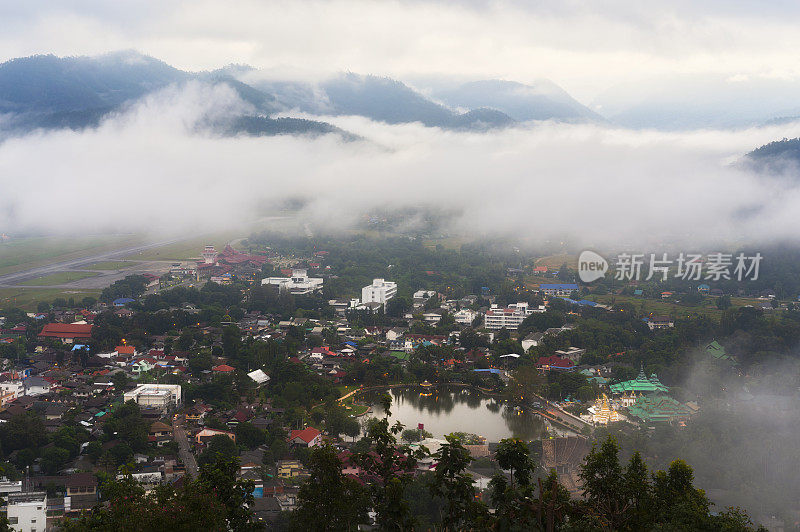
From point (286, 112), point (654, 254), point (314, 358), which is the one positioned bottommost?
point (314, 358)

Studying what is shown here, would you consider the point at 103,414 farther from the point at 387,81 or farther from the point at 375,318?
the point at 387,81

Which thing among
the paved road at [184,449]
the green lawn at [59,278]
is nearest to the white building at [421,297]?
the green lawn at [59,278]

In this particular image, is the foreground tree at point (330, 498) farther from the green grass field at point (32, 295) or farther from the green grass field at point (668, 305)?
the green grass field at point (32, 295)

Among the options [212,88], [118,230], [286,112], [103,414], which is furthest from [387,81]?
[103,414]

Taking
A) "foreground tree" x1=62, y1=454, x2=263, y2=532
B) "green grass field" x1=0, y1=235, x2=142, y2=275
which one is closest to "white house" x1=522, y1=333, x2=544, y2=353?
"foreground tree" x1=62, y1=454, x2=263, y2=532

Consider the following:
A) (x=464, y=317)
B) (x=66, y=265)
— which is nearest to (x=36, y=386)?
(x=464, y=317)
